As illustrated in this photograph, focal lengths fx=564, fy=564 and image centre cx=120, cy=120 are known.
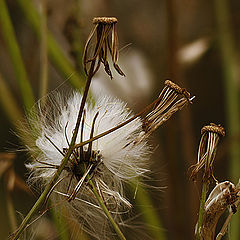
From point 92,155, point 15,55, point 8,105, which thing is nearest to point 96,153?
point 92,155

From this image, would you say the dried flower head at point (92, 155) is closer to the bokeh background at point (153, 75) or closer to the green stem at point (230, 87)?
the bokeh background at point (153, 75)

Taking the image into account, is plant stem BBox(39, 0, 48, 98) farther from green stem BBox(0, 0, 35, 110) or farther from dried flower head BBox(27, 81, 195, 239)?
dried flower head BBox(27, 81, 195, 239)

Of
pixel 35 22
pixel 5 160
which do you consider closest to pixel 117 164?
pixel 5 160

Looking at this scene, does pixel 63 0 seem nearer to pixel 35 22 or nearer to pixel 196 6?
pixel 196 6

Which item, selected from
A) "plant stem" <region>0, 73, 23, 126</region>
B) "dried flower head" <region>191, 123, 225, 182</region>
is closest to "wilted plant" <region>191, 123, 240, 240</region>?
"dried flower head" <region>191, 123, 225, 182</region>

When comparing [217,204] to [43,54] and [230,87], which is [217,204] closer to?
[43,54]

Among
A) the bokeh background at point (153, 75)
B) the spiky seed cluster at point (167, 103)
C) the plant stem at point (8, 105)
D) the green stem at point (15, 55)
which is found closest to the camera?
the spiky seed cluster at point (167, 103)

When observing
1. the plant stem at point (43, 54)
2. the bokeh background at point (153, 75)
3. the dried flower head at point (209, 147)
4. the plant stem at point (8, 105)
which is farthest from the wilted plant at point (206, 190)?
the plant stem at point (8, 105)
